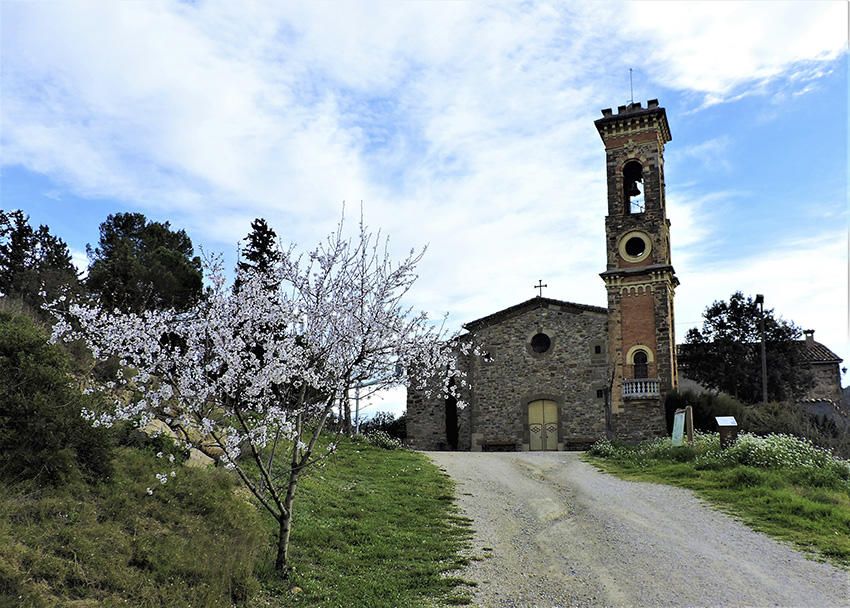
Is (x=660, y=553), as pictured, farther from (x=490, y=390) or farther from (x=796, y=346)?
(x=796, y=346)

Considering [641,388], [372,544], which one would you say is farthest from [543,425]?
[372,544]

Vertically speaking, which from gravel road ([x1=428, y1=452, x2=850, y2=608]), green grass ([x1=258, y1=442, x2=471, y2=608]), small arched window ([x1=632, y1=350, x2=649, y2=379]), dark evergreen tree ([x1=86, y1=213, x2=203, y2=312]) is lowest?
gravel road ([x1=428, y1=452, x2=850, y2=608])

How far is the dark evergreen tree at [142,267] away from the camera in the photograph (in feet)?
60.8

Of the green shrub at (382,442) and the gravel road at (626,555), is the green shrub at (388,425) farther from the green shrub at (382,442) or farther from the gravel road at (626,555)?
the gravel road at (626,555)

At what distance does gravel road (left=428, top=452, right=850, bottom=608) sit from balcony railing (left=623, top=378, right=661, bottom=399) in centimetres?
1154

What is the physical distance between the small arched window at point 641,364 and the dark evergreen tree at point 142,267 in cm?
1689

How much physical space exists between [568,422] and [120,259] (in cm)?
1770

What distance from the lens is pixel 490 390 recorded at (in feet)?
89.3

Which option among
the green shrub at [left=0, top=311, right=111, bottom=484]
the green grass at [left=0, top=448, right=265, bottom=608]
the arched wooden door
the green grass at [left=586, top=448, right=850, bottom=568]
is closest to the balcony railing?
the arched wooden door

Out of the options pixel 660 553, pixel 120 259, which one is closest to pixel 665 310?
pixel 660 553

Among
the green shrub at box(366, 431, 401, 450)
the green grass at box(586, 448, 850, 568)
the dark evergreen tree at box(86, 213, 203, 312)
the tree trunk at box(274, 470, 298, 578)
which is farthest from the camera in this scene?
the green shrub at box(366, 431, 401, 450)

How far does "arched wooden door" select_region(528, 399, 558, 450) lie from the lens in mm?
25969

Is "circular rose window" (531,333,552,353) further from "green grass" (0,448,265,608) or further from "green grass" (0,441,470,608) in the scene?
"green grass" (0,448,265,608)

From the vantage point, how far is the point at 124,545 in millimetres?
6996
